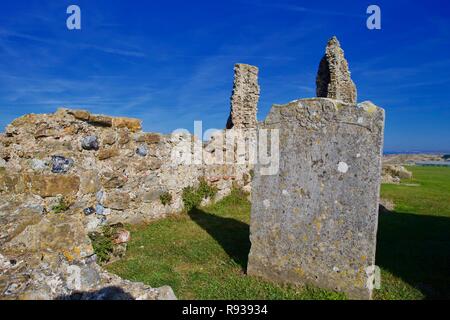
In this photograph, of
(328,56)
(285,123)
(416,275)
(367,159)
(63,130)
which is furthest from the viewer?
(328,56)

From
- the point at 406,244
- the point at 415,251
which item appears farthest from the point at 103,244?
the point at 406,244

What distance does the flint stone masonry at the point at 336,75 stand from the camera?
55.7 ft

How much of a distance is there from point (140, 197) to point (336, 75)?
12.5m

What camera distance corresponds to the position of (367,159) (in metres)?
4.59

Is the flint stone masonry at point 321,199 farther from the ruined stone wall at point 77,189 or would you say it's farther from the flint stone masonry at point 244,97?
the flint stone masonry at point 244,97

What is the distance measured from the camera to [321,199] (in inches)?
193

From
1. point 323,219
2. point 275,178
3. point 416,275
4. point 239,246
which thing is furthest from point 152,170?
point 416,275

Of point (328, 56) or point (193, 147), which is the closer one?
point (193, 147)

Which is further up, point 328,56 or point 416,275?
point 328,56

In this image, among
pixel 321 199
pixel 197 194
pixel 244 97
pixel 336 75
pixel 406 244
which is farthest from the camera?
pixel 336 75

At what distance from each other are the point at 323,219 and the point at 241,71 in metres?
10.2

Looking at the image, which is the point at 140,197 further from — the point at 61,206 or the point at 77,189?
the point at 61,206

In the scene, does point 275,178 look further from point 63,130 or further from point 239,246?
point 63,130

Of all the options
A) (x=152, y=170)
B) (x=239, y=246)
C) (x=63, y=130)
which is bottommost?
(x=239, y=246)
